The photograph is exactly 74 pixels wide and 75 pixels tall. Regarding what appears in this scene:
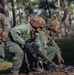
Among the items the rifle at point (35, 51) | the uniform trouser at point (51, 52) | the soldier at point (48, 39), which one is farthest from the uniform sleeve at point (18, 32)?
the uniform trouser at point (51, 52)

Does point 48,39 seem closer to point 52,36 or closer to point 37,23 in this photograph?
point 52,36

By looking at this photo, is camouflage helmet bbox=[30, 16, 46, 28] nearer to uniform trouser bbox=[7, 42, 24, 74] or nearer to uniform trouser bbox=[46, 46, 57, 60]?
uniform trouser bbox=[7, 42, 24, 74]

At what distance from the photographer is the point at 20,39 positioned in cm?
748

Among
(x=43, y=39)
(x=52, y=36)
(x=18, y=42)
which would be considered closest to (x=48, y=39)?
(x=52, y=36)

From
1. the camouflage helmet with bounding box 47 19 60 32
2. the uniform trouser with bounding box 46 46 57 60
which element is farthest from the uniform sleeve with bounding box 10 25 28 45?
the uniform trouser with bounding box 46 46 57 60

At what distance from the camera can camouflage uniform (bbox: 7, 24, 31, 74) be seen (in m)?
7.41

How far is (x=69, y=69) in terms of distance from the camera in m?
8.05

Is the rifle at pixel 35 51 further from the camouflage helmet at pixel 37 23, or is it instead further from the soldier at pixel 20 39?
the camouflage helmet at pixel 37 23

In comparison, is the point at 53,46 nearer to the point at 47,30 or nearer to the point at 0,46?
the point at 47,30

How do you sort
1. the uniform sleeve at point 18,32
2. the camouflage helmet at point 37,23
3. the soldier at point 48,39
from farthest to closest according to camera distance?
the soldier at point 48,39, the camouflage helmet at point 37,23, the uniform sleeve at point 18,32

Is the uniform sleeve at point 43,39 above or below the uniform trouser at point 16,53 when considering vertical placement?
above

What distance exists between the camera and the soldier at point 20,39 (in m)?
7.46

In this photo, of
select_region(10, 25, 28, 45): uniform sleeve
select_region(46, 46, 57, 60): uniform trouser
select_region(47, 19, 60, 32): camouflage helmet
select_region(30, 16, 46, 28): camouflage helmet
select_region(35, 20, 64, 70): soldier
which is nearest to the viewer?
select_region(10, 25, 28, 45): uniform sleeve

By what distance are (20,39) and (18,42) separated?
126mm
